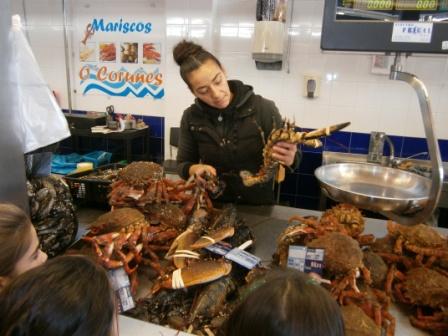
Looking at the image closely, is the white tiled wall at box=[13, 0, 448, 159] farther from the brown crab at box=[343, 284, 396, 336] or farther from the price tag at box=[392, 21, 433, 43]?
the price tag at box=[392, 21, 433, 43]

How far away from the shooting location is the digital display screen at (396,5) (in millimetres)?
944

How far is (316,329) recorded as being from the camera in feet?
2.26

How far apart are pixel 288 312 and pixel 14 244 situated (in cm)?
76

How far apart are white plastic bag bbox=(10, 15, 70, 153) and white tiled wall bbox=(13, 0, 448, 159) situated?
105 inches

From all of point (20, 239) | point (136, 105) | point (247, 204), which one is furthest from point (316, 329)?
point (136, 105)

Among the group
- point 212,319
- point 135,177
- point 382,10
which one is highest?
point 382,10

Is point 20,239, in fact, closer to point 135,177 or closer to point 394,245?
point 135,177

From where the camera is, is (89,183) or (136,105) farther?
(136,105)

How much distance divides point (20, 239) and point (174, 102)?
341cm

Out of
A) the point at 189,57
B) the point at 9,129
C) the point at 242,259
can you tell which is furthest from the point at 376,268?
the point at 9,129

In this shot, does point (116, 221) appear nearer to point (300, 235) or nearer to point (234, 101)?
point (300, 235)

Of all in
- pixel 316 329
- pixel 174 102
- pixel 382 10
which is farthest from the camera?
pixel 174 102

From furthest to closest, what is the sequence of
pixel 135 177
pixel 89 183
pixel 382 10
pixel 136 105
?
pixel 136 105 → pixel 89 183 → pixel 135 177 → pixel 382 10

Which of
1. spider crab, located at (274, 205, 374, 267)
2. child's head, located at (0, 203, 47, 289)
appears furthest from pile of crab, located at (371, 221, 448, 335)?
child's head, located at (0, 203, 47, 289)
